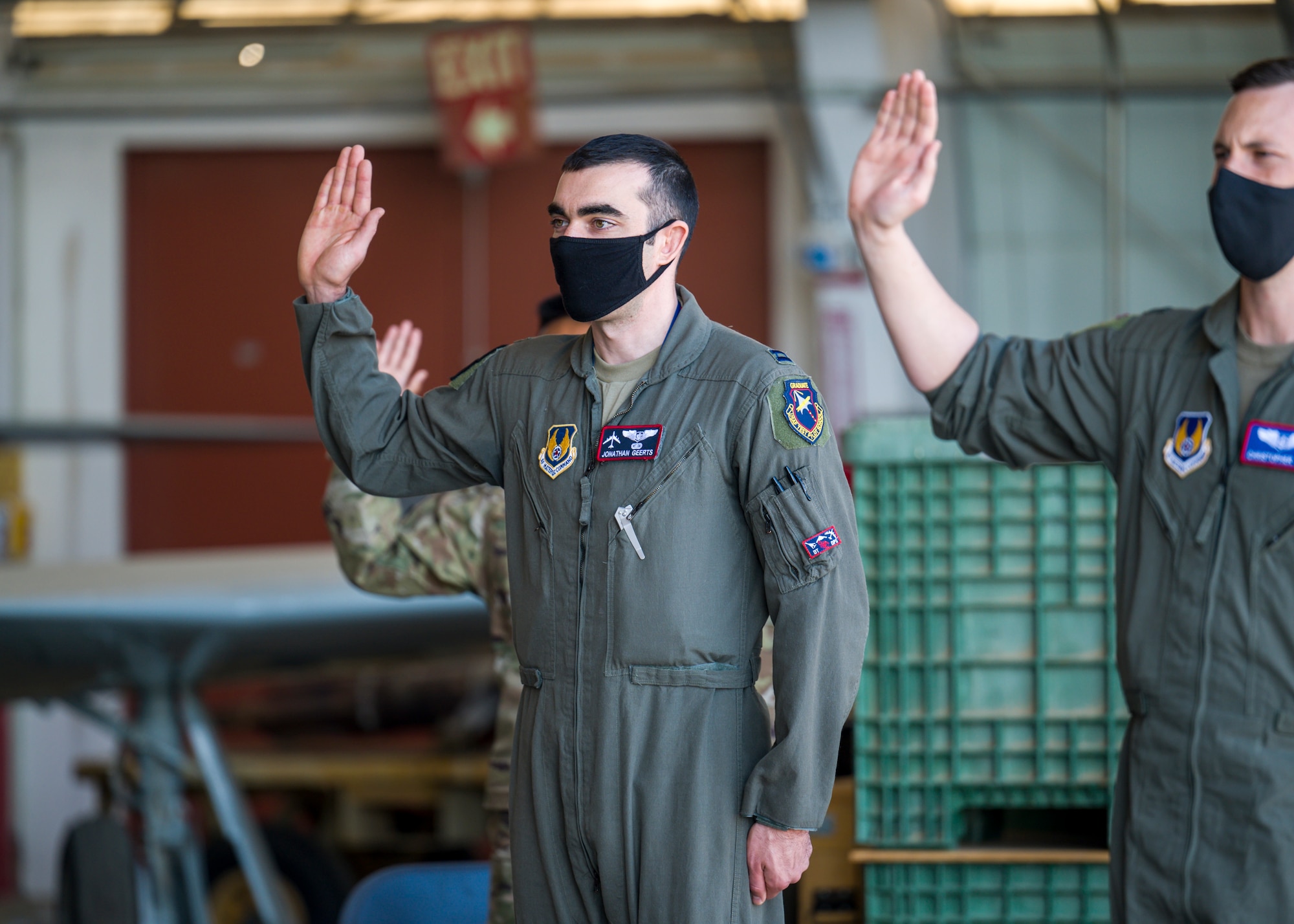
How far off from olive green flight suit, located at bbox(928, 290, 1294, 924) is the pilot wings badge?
0.79ft

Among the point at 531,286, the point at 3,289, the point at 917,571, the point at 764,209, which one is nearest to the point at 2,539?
the point at 3,289

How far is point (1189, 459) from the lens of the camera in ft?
5.12

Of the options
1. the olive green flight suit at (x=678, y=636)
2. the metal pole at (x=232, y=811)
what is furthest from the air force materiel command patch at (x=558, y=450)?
the metal pole at (x=232, y=811)

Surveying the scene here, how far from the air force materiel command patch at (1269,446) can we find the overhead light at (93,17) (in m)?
6.96

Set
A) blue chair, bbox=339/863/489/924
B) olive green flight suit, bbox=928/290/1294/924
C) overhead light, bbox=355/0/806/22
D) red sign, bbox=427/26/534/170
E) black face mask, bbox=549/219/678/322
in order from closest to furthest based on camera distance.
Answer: olive green flight suit, bbox=928/290/1294/924, black face mask, bbox=549/219/678/322, blue chair, bbox=339/863/489/924, red sign, bbox=427/26/534/170, overhead light, bbox=355/0/806/22

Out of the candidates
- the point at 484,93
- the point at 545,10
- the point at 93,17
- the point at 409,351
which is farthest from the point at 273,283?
the point at 409,351

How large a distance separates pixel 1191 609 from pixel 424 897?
1.71 meters

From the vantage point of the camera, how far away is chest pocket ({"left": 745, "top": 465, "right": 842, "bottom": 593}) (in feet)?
4.90

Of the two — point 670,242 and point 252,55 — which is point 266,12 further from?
point 670,242

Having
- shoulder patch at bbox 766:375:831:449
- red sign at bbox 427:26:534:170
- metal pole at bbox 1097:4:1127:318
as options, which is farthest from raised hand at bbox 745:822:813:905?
red sign at bbox 427:26:534:170

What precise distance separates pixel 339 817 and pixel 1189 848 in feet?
14.5

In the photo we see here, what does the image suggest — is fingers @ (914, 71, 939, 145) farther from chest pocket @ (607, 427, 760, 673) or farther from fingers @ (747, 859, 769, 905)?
fingers @ (747, 859, 769, 905)

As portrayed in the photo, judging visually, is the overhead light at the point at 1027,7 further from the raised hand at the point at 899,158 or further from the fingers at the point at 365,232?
the fingers at the point at 365,232

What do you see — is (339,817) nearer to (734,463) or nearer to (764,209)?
(764,209)
